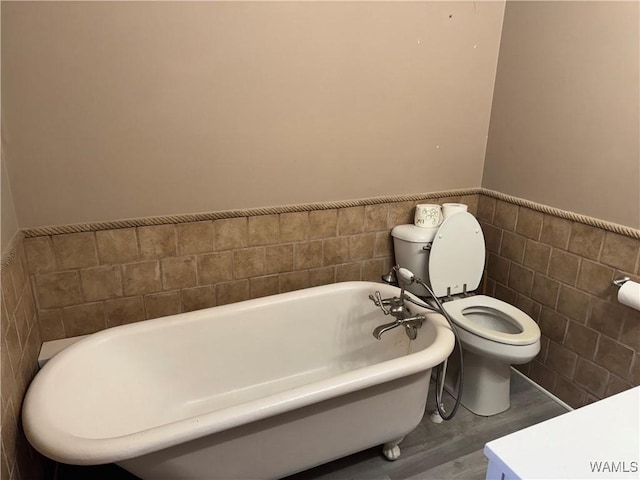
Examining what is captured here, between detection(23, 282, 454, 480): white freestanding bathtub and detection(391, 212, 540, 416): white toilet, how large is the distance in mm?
288

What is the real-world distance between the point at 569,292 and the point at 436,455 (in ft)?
3.16


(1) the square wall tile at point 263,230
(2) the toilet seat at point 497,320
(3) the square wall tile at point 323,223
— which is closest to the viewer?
(2) the toilet seat at point 497,320

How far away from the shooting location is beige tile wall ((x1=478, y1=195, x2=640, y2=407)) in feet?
6.09

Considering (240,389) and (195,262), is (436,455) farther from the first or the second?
(195,262)

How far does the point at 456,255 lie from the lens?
2.23m

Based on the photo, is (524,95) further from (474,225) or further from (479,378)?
(479,378)

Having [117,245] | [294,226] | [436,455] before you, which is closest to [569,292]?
[436,455]

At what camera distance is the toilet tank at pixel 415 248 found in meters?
2.19

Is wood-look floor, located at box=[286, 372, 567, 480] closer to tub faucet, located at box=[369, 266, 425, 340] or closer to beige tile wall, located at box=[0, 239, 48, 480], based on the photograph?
tub faucet, located at box=[369, 266, 425, 340]

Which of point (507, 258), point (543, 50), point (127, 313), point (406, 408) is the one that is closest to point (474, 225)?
point (507, 258)

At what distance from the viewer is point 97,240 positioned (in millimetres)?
1789

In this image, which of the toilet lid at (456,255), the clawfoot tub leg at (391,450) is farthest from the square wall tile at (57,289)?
the toilet lid at (456,255)

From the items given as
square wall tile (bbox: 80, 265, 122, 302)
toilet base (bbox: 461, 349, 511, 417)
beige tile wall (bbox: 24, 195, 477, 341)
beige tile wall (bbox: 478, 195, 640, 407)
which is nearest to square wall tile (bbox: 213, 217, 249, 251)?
beige tile wall (bbox: 24, 195, 477, 341)

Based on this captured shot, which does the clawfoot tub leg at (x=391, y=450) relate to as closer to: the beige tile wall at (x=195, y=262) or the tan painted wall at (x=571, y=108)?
the beige tile wall at (x=195, y=262)
